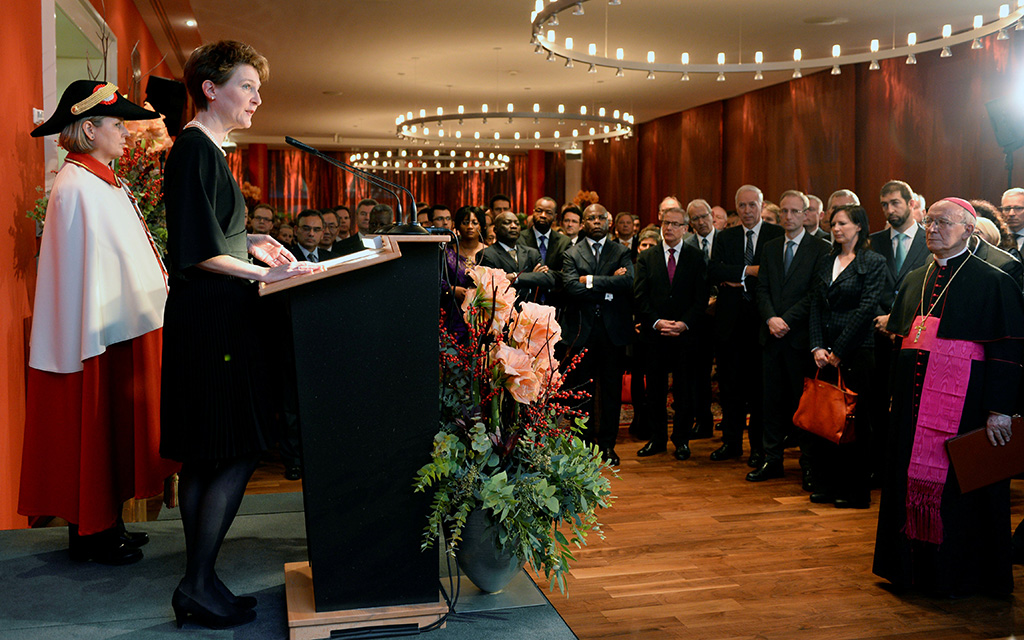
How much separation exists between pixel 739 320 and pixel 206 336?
4090 mm

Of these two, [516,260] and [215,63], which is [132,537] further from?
[516,260]

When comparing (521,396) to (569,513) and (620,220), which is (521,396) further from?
(620,220)

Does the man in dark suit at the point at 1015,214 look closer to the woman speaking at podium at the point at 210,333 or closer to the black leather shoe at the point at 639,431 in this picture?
the black leather shoe at the point at 639,431

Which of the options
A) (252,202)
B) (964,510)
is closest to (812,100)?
(252,202)

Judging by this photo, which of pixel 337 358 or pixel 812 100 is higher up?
pixel 812 100

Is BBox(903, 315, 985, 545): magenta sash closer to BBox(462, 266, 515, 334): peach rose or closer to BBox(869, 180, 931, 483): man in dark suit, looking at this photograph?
BBox(869, 180, 931, 483): man in dark suit

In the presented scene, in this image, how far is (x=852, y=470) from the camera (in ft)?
15.1

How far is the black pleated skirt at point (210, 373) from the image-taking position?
2186 millimetres

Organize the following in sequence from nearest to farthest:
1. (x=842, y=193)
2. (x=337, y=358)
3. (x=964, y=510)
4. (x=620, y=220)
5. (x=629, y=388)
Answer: (x=337, y=358), (x=964, y=510), (x=842, y=193), (x=629, y=388), (x=620, y=220)

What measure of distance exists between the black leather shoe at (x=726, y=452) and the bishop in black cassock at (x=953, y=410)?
226cm

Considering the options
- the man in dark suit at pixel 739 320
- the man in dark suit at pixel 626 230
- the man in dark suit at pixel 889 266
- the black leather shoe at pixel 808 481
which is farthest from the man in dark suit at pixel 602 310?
the man in dark suit at pixel 626 230

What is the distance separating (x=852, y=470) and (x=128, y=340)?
140 inches

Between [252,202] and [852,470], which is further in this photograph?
[252,202]

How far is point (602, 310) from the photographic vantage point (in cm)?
553
